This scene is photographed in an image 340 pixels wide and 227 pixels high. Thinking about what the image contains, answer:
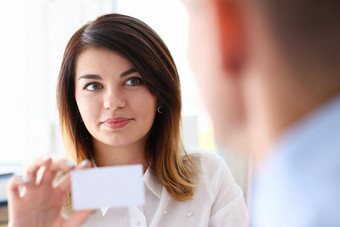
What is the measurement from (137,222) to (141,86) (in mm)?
331

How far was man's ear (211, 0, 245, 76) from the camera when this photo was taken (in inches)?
12.8

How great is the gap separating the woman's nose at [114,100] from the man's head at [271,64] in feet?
1.73

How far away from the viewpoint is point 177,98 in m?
1.00

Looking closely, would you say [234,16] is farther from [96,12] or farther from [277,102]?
[96,12]

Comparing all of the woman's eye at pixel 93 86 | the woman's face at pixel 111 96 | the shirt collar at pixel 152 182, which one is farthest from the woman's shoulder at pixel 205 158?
the woman's eye at pixel 93 86

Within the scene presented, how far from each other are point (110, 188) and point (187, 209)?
41 centimetres

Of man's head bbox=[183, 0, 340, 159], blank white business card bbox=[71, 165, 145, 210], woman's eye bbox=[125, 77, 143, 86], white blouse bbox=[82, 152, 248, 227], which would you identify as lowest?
white blouse bbox=[82, 152, 248, 227]

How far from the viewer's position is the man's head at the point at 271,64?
343 mm

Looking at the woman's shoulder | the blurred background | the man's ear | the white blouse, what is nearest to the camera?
the man's ear

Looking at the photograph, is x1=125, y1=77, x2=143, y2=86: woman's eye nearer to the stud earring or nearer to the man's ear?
the stud earring

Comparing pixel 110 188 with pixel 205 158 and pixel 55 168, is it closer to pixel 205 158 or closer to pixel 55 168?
pixel 55 168

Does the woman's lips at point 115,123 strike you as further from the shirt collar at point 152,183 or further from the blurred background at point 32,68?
the blurred background at point 32,68

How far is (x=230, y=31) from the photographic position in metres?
0.33

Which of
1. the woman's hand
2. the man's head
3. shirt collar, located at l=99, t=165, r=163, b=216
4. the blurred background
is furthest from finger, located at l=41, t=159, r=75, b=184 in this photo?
the blurred background
